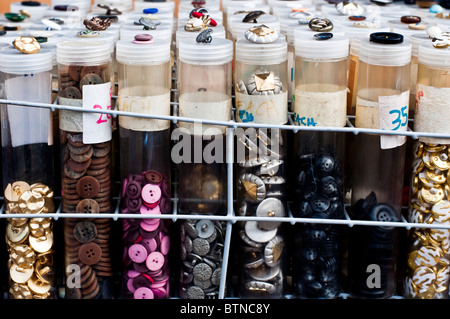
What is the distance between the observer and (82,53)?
3.65 ft

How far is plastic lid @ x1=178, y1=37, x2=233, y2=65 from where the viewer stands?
3.70 ft

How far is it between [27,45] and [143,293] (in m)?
0.50

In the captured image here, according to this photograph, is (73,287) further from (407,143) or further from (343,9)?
(343,9)

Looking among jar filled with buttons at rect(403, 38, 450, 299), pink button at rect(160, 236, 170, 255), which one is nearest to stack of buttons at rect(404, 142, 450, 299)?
jar filled with buttons at rect(403, 38, 450, 299)

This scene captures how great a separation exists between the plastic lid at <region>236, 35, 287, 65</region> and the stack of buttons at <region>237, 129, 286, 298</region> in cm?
13

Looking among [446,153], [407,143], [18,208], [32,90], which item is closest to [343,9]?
[407,143]

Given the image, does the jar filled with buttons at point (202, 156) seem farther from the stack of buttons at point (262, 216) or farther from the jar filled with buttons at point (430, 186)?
the jar filled with buttons at point (430, 186)

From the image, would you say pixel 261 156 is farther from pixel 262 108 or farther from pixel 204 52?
pixel 204 52

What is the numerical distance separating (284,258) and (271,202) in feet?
0.43

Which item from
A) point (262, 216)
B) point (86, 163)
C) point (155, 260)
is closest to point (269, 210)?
point (262, 216)

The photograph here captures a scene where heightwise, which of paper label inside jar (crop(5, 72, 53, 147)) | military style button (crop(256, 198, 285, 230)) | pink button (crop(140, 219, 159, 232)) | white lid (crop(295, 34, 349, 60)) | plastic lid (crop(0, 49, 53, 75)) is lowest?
pink button (crop(140, 219, 159, 232))

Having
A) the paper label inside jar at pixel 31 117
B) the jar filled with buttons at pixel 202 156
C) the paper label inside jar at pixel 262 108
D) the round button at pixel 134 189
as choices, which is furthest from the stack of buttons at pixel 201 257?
the paper label inside jar at pixel 31 117

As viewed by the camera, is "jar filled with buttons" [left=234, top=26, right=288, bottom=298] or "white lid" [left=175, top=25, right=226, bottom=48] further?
"white lid" [left=175, top=25, right=226, bottom=48]

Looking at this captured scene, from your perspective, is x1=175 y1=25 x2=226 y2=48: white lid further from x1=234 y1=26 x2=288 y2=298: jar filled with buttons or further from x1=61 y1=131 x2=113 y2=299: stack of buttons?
x1=61 y1=131 x2=113 y2=299: stack of buttons
